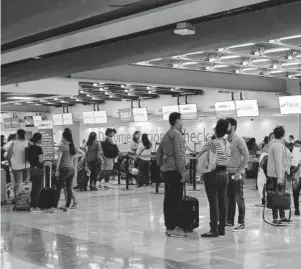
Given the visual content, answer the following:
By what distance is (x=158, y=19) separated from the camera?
24.8 feet

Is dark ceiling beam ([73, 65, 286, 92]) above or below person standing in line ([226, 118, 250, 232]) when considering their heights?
above

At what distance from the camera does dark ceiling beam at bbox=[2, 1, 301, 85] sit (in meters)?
7.11

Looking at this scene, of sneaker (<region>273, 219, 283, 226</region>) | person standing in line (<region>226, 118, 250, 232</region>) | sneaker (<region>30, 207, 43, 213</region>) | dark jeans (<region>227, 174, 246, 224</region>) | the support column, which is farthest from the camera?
the support column

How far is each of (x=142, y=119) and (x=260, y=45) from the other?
43.0 ft

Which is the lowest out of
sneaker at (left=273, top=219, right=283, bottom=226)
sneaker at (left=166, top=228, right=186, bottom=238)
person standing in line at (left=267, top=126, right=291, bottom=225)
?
sneaker at (left=273, top=219, right=283, bottom=226)

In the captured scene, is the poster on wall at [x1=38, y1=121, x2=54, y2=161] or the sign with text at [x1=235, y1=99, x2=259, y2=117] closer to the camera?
the poster on wall at [x1=38, y1=121, x2=54, y2=161]

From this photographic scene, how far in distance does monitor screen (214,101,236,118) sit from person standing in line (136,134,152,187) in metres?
5.04

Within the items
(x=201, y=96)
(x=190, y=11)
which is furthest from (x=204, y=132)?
(x=190, y=11)

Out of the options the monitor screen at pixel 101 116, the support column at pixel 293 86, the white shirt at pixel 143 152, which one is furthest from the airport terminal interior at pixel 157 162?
the monitor screen at pixel 101 116

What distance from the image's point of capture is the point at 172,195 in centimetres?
771

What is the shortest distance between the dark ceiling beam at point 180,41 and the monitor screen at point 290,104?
890 centimetres

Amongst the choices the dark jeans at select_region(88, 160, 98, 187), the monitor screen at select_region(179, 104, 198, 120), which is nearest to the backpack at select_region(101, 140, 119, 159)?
the dark jeans at select_region(88, 160, 98, 187)

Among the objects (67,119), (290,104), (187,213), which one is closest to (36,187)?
(187,213)

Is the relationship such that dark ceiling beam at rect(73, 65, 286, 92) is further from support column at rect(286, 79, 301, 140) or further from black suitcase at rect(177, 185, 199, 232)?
black suitcase at rect(177, 185, 199, 232)
